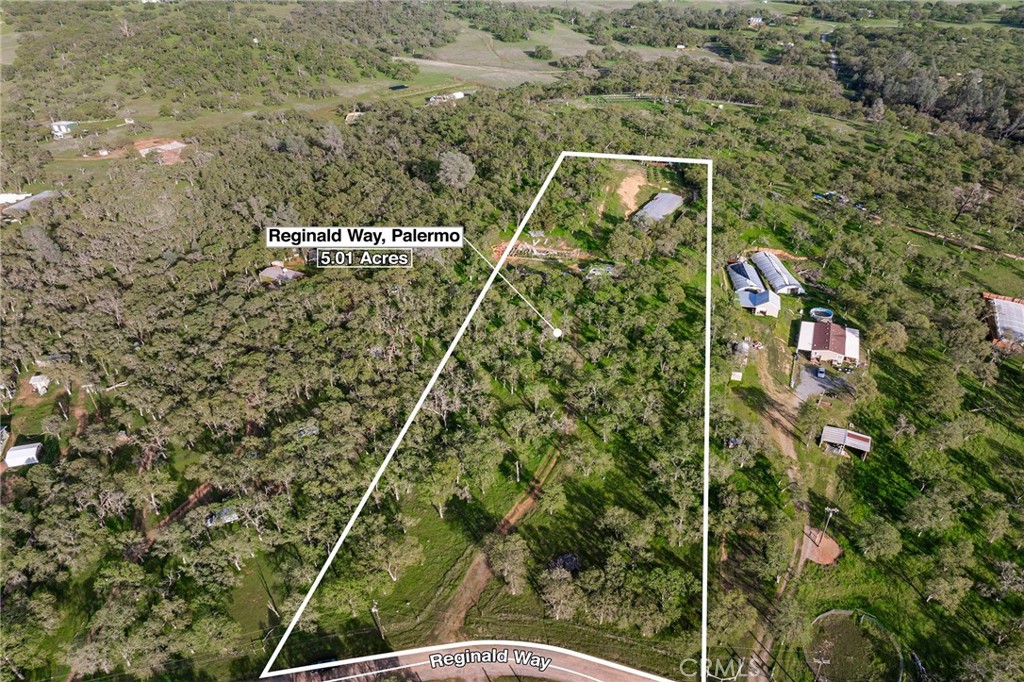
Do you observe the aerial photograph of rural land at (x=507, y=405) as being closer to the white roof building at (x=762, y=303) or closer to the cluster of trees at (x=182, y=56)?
the white roof building at (x=762, y=303)

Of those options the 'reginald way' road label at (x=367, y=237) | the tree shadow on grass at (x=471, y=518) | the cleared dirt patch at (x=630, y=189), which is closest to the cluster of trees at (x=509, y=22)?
the cleared dirt patch at (x=630, y=189)

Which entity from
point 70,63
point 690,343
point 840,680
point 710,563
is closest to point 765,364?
point 690,343

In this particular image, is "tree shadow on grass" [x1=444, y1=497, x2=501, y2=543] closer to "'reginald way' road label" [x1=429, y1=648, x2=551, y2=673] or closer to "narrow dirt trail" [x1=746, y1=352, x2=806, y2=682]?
"'reginald way' road label" [x1=429, y1=648, x2=551, y2=673]

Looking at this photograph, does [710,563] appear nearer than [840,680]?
No

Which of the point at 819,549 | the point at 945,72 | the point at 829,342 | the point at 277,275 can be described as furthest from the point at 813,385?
the point at 945,72

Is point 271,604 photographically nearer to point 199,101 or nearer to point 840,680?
point 840,680

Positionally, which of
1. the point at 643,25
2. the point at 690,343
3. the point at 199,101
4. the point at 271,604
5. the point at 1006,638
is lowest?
the point at 271,604

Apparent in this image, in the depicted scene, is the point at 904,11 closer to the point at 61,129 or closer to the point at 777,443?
the point at 777,443
